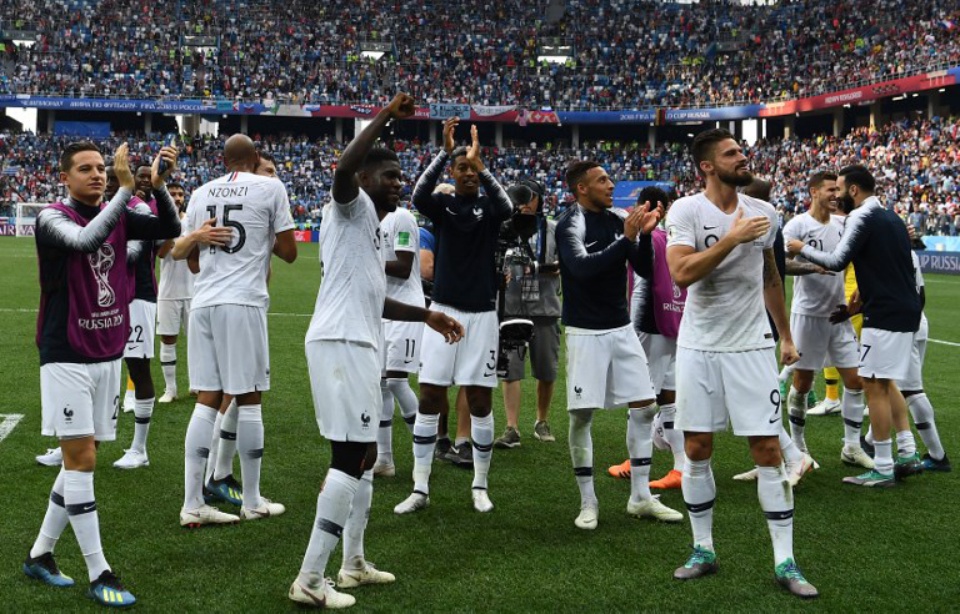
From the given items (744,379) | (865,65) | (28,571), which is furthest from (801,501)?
(865,65)

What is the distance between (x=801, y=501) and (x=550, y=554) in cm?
229

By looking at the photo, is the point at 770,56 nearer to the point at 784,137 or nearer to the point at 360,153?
the point at 784,137

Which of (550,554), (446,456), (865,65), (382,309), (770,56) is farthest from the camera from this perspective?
(770,56)

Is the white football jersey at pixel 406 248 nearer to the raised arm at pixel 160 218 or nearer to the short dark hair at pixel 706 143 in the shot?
the raised arm at pixel 160 218

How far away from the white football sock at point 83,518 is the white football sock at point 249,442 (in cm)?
136

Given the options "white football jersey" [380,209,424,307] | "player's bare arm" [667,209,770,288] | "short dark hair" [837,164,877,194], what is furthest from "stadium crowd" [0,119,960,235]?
"player's bare arm" [667,209,770,288]

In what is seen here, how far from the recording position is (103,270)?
493 cm

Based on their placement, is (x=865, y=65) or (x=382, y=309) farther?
(x=865, y=65)

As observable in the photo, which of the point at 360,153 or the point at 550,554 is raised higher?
the point at 360,153

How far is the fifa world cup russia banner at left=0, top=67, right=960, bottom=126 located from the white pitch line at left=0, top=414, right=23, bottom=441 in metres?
50.7

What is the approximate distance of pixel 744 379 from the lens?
5.04m

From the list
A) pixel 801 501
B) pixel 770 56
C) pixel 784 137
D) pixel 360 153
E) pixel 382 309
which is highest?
pixel 770 56

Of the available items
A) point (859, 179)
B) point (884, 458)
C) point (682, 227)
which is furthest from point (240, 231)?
point (884, 458)

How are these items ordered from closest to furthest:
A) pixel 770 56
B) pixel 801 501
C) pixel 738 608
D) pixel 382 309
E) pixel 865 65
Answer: pixel 738 608, pixel 382 309, pixel 801 501, pixel 865 65, pixel 770 56
